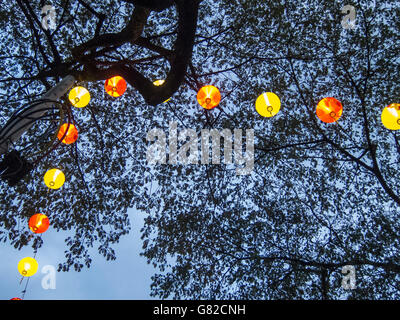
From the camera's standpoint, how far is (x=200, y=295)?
7.91m

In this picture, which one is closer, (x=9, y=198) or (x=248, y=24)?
(x=9, y=198)

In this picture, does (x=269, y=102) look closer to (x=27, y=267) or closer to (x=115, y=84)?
(x=115, y=84)

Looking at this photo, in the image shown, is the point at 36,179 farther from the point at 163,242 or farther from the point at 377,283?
the point at 377,283

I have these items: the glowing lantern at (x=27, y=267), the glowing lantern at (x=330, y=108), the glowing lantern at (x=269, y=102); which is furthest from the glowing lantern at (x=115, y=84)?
the glowing lantern at (x=27, y=267)

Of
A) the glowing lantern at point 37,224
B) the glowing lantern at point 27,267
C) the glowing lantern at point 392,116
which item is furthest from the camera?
the glowing lantern at point 27,267

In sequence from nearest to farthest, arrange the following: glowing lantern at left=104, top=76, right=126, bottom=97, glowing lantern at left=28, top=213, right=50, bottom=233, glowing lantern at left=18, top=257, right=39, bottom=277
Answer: glowing lantern at left=104, top=76, right=126, bottom=97 → glowing lantern at left=28, top=213, right=50, bottom=233 → glowing lantern at left=18, top=257, right=39, bottom=277

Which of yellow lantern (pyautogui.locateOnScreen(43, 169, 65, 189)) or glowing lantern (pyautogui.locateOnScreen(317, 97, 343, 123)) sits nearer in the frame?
glowing lantern (pyautogui.locateOnScreen(317, 97, 343, 123))

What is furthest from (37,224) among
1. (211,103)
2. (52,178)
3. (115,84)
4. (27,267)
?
(211,103)

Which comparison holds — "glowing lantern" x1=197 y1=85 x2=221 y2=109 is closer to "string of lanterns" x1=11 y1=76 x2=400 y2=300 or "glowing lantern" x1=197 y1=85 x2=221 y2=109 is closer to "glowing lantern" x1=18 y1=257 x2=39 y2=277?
"string of lanterns" x1=11 y1=76 x2=400 y2=300

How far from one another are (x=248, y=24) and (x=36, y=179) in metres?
7.98

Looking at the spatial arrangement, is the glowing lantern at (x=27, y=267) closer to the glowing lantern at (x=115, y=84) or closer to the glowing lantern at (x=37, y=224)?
the glowing lantern at (x=37, y=224)

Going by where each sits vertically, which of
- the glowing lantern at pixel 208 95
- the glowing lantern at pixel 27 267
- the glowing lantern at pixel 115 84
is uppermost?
the glowing lantern at pixel 115 84

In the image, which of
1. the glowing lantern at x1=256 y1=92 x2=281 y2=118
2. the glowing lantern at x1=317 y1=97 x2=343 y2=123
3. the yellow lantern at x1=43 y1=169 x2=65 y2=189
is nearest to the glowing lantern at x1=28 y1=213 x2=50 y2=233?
the yellow lantern at x1=43 y1=169 x2=65 y2=189
